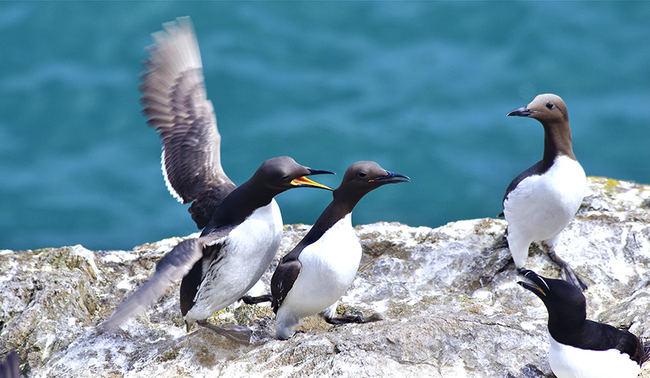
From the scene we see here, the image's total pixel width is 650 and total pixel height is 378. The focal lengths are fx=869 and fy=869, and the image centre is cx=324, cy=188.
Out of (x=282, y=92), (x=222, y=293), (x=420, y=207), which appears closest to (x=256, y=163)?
(x=282, y=92)

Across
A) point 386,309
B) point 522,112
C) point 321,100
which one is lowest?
point 386,309

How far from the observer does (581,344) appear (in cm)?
460

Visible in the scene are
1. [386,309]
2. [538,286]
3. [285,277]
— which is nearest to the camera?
[538,286]

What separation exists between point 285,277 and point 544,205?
1908 mm

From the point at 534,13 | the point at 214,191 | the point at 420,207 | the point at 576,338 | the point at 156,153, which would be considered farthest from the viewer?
the point at 534,13

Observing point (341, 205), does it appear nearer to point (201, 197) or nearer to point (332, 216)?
point (332, 216)

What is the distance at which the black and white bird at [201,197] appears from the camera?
5.00 meters

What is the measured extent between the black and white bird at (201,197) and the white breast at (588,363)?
1.64 metres

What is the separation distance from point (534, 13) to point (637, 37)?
1.31 metres

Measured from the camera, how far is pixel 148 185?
10023 mm

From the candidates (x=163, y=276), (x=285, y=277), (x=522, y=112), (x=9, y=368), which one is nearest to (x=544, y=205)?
(x=522, y=112)

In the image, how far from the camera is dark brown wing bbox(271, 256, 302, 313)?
5.05 meters

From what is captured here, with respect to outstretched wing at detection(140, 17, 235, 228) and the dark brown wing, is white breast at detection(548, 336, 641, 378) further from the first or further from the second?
outstretched wing at detection(140, 17, 235, 228)

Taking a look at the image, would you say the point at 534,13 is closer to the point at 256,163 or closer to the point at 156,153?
the point at 256,163
